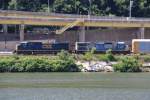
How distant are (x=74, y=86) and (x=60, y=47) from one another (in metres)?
36.1

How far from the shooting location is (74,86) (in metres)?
73.8

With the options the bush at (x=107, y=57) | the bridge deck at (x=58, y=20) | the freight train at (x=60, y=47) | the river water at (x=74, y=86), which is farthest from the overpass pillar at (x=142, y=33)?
the river water at (x=74, y=86)

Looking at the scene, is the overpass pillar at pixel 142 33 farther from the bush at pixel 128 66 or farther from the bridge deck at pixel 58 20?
the bush at pixel 128 66

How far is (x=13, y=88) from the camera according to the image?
7119 cm

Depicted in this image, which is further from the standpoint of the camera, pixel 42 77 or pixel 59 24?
pixel 59 24

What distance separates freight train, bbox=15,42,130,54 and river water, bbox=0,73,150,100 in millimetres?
19060

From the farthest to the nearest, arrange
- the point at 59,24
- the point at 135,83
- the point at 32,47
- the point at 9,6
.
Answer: the point at 9,6, the point at 59,24, the point at 32,47, the point at 135,83

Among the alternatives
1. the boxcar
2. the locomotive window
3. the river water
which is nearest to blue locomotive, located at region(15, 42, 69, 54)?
the locomotive window

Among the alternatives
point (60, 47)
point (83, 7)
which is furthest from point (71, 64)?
point (83, 7)

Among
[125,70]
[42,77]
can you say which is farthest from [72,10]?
[42,77]

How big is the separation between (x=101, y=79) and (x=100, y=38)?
47.7 m

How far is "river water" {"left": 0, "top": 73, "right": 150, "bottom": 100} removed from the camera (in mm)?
64500

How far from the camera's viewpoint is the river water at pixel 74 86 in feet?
212
